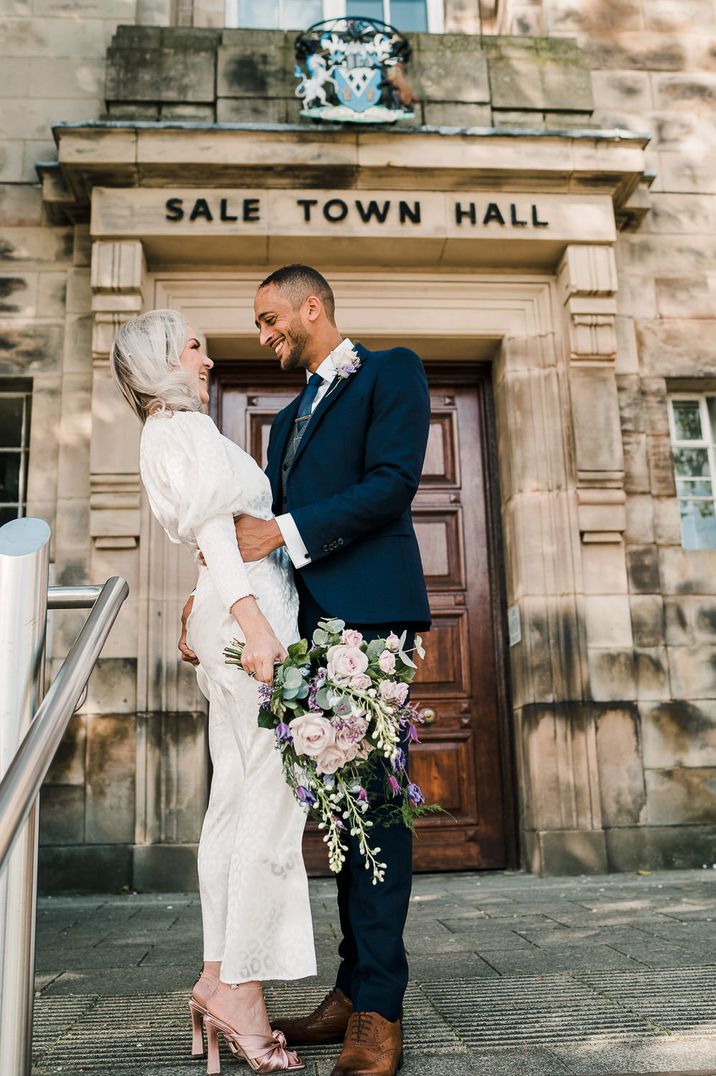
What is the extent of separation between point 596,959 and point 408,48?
19.2 ft

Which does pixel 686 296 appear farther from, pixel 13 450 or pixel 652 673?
pixel 13 450

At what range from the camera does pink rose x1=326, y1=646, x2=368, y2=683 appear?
235cm

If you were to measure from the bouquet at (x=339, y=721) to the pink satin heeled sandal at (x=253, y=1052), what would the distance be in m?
0.46

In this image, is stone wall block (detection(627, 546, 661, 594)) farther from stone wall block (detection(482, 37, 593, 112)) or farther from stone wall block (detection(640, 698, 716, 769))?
stone wall block (detection(482, 37, 593, 112))

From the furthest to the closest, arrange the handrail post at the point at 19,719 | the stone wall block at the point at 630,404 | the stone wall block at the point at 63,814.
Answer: the stone wall block at the point at 630,404, the stone wall block at the point at 63,814, the handrail post at the point at 19,719

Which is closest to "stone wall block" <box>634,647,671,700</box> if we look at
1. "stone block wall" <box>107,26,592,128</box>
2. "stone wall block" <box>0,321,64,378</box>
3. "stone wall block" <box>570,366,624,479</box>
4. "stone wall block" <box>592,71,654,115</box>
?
"stone wall block" <box>570,366,624,479</box>

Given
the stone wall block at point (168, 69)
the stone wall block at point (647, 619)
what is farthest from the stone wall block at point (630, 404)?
the stone wall block at point (168, 69)

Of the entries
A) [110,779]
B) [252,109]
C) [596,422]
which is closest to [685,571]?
[596,422]

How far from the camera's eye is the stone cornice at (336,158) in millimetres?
6270

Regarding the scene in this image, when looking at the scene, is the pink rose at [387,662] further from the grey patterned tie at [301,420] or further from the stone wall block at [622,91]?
the stone wall block at [622,91]

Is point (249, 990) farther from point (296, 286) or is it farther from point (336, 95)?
point (336, 95)

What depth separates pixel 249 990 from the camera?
2.44m

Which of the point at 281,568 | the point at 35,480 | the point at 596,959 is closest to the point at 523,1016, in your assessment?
the point at 596,959

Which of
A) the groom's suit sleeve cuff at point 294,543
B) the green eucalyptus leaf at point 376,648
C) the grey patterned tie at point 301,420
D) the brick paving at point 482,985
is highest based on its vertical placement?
the grey patterned tie at point 301,420
